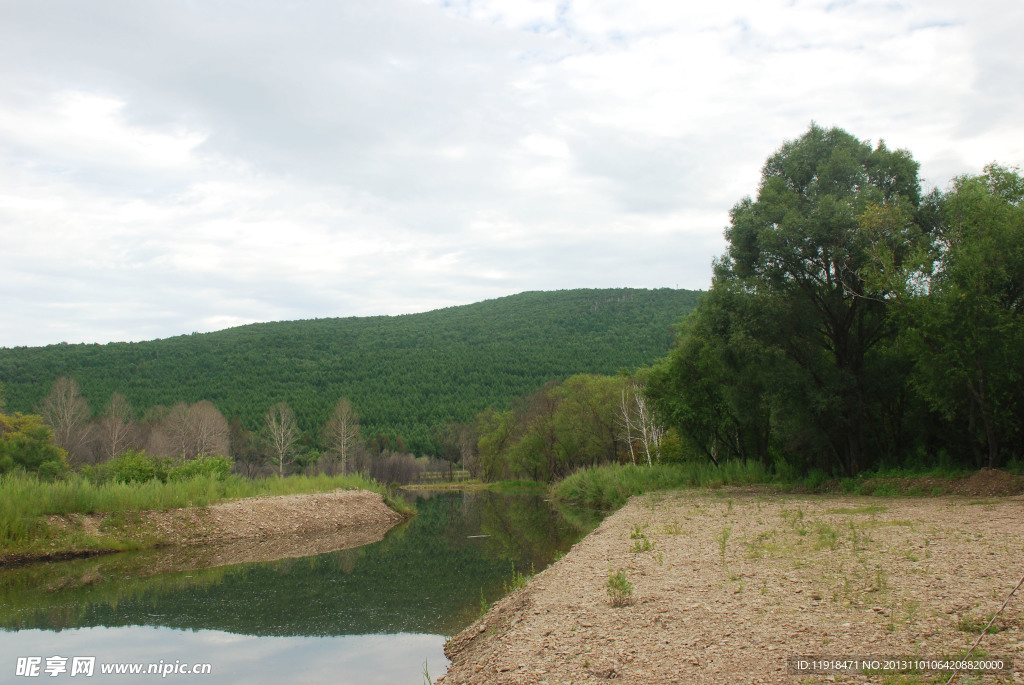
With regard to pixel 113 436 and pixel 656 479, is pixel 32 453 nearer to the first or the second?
pixel 656 479

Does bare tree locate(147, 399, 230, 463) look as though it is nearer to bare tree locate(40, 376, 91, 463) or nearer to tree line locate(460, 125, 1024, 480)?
bare tree locate(40, 376, 91, 463)

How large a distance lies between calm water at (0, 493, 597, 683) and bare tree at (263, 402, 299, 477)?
52551 mm

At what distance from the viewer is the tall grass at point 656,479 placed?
104 feet

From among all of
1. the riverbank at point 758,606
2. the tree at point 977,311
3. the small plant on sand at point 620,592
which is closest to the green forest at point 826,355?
the tree at point 977,311

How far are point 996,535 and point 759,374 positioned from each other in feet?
50.6

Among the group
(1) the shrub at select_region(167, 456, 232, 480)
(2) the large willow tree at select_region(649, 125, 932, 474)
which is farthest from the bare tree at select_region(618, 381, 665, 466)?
(1) the shrub at select_region(167, 456, 232, 480)

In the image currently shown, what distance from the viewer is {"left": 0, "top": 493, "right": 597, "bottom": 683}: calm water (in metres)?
8.76

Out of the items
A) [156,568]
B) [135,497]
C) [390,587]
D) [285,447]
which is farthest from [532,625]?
[285,447]

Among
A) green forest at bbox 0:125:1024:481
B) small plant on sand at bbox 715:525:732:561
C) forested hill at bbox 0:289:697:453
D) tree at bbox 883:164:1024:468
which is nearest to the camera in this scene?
small plant on sand at bbox 715:525:732:561

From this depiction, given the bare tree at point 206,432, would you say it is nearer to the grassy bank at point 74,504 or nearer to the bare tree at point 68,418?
the bare tree at point 68,418

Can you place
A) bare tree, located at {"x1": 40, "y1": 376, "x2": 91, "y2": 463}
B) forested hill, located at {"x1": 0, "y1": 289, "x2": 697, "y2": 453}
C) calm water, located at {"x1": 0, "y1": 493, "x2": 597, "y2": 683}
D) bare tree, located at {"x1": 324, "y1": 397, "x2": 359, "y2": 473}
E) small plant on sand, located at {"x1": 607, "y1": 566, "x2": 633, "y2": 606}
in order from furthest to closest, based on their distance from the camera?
1. forested hill, located at {"x1": 0, "y1": 289, "x2": 697, "y2": 453}
2. bare tree, located at {"x1": 324, "y1": 397, "x2": 359, "y2": 473}
3. bare tree, located at {"x1": 40, "y1": 376, "x2": 91, "y2": 463}
4. calm water, located at {"x1": 0, "y1": 493, "x2": 597, "y2": 683}
5. small plant on sand, located at {"x1": 607, "y1": 566, "x2": 633, "y2": 606}

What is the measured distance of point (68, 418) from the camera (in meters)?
63.8

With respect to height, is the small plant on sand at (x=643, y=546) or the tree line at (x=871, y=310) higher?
the tree line at (x=871, y=310)

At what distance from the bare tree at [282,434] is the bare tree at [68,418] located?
56.8 feet
